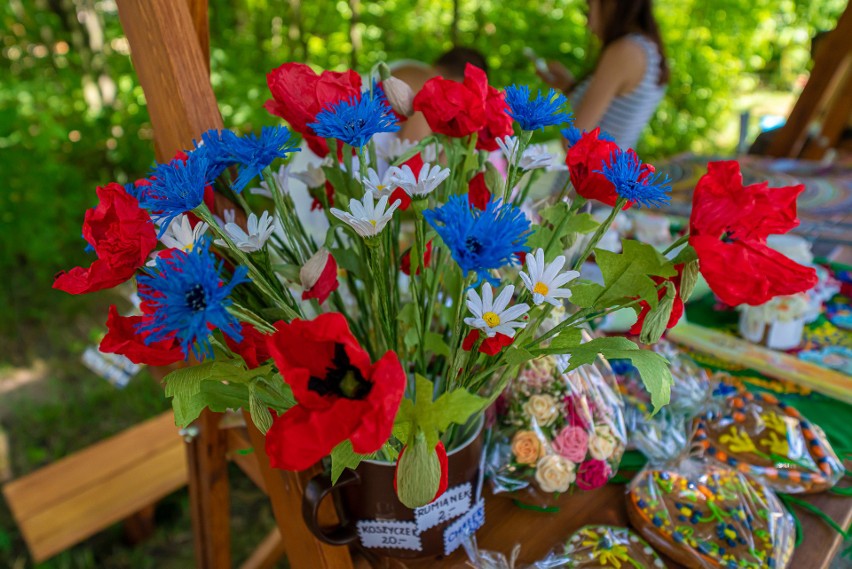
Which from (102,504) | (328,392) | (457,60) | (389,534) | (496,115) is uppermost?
(496,115)

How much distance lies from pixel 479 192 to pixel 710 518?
1.58 ft

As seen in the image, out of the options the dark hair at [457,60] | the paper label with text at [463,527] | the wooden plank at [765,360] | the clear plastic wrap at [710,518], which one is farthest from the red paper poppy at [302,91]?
the dark hair at [457,60]

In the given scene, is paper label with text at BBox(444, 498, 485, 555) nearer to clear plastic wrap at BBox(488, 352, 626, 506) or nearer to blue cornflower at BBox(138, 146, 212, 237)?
clear plastic wrap at BBox(488, 352, 626, 506)

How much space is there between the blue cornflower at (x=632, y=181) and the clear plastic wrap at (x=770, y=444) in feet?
1.67

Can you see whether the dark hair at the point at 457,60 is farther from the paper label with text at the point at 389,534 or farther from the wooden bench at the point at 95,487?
the paper label with text at the point at 389,534

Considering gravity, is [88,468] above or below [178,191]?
below

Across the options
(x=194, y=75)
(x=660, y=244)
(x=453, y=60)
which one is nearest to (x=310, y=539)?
(x=194, y=75)

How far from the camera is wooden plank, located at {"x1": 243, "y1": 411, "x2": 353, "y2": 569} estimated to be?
61 centimetres

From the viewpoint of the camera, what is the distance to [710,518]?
0.69 m

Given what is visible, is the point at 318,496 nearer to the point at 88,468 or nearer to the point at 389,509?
the point at 389,509

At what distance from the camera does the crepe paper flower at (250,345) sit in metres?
0.44

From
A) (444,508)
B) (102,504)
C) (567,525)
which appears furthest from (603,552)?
(102,504)

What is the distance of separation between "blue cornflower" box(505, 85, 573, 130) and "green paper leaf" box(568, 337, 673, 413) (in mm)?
179

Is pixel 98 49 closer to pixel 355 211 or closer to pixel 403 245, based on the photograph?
pixel 403 245
